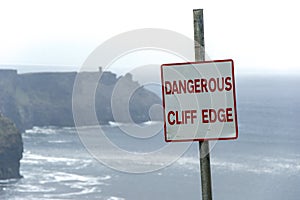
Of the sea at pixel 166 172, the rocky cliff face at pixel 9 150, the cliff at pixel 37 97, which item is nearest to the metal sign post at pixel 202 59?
the sea at pixel 166 172

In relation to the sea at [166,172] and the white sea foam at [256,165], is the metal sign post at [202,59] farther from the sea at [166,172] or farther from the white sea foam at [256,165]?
the white sea foam at [256,165]

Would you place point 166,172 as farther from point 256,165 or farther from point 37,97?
point 37,97

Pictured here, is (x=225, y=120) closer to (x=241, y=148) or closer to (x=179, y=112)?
(x=179, y=112)

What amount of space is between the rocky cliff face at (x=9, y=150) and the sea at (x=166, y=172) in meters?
1.76

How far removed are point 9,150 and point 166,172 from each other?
66.0 ft

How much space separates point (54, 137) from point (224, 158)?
120ft

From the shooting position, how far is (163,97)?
136 inches

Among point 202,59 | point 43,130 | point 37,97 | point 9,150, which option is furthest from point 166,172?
point 37,97

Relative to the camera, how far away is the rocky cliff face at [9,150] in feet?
201

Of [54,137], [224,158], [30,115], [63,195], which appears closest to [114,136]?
[54,137]

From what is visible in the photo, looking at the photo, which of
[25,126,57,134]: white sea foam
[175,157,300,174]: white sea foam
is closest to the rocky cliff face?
[175,157,300,174]: white sea foam

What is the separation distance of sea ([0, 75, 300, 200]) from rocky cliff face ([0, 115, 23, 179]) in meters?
1.76

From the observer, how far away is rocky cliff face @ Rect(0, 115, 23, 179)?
6131 centimetres

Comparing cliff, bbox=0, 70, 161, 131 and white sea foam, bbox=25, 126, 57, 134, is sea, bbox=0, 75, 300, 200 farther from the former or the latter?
cliff, bbox=0, 70, 161, 131
